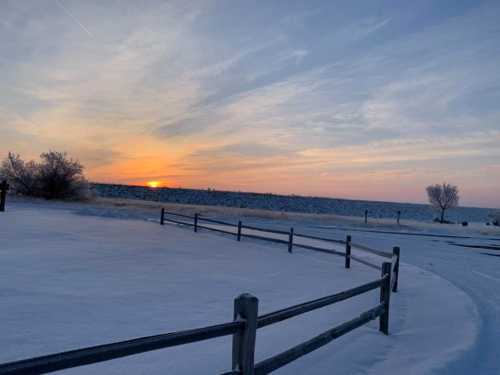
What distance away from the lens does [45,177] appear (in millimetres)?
39781

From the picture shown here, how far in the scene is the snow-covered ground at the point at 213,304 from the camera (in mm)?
5348

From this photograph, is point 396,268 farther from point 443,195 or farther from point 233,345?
point 443,195

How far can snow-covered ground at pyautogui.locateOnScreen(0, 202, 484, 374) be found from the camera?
5348 mm

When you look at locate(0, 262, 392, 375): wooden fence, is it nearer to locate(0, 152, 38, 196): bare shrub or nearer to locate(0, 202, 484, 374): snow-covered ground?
locate(0, 202, 484, 374): snow-covered ground

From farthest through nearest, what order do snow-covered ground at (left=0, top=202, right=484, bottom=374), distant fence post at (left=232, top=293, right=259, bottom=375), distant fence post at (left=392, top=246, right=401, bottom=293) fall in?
distant fence post at (left=392, top=246, right=401, bottom=293) < snow-covered ground at (left=0, top=202, right=484, bottom=374) < distant fence post at (left=232, top=293, right=259, bottom=375)

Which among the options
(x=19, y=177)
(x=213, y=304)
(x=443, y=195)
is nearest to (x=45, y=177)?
(x=19, y=177)

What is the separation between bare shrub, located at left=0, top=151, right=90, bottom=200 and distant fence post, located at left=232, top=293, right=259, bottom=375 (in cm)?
4127

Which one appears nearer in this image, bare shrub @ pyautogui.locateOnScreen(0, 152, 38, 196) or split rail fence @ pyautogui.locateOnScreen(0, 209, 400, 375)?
split rail fence @ pyautogui.locateOnScreen(0, 209, 400, 375)

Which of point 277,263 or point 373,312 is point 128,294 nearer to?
point 373,312

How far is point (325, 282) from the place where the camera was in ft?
35.1

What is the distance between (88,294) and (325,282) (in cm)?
592

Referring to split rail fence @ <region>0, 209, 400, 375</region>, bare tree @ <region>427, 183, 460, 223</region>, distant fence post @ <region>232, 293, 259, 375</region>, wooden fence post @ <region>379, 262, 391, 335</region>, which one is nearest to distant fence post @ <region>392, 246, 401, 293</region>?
wooden fence post @ <region>379, 262, 391, 335</region>

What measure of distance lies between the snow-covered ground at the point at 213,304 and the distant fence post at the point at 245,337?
66.6 inches

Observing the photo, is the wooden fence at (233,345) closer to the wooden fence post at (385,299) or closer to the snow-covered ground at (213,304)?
the snow-covered ground at (213,304)
